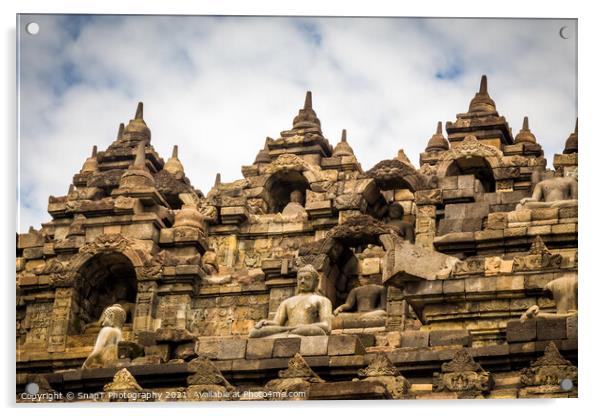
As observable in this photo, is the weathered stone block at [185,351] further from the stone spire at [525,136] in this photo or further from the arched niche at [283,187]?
the stone spire at [525,136]

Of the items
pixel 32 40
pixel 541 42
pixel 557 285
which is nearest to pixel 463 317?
pixel 557 285

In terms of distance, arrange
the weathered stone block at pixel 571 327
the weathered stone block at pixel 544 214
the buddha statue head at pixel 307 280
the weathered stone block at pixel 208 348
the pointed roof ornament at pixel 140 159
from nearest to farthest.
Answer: the weathered stone block at pixel 571 327
the weathered stone block at pixel 208 348
the buddha statue head at pixel 307 280
the weathered stone block at pixel 544 214
the pointed roof ornament at pixel 140 159

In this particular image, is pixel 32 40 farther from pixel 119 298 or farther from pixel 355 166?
pixel 355 166

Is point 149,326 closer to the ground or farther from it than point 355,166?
closer to the ground

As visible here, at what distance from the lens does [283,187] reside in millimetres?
50812

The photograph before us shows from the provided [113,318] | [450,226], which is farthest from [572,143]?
[113,318]

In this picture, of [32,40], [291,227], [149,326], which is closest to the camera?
[32,40]

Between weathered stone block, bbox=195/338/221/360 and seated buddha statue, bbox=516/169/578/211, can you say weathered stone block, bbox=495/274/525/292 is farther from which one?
weathered stone block, bbox=195/338/221/360

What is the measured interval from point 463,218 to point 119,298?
7.56 m

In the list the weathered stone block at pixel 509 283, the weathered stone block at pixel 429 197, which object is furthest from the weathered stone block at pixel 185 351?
the weathered stone block at pixel 429 197

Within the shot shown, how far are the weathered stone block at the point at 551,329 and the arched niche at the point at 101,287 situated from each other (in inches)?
487

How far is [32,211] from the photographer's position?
37.4 meters

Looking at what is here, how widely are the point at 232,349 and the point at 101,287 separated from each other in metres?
10.4

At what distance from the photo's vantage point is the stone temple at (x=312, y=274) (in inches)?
1414
